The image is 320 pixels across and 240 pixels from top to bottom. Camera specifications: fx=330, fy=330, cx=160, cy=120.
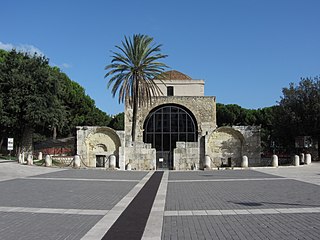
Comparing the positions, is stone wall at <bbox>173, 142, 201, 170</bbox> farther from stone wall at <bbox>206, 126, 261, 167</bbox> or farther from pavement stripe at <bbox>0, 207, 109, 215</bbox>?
pavement stripe at <bbox>0, 207, 109, 215</bbox>

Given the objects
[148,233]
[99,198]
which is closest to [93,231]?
[148,233]

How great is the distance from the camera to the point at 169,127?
44250 millimetres

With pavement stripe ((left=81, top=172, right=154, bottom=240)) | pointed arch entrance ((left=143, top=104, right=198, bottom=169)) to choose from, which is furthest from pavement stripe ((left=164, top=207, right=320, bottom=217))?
pointed arch entrance ((left=143, top=104, right=198, bottom=169))

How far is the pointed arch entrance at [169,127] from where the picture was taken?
145ft

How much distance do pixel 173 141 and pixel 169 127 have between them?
1955mm

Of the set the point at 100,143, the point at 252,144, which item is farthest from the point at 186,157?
the point at 100,143

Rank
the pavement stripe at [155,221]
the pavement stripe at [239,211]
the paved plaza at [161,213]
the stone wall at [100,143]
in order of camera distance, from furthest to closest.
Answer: the stone wall at [100,143]
the pavement stripe at [239,211]
the paved plaza at [161,213]
the pavement stripe at [155,221]

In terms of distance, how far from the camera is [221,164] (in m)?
35.8

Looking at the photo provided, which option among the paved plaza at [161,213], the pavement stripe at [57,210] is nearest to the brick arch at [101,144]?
the paved plaza at [161,213]

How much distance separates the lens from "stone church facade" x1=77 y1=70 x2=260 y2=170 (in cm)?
3341

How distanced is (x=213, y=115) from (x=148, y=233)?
124ft

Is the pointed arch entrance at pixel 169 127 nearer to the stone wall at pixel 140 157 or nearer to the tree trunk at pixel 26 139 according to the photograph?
the stone wall at pixel 140 157

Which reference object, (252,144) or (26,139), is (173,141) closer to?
(252,144)

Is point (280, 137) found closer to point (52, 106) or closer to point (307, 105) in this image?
point (307, 105)
